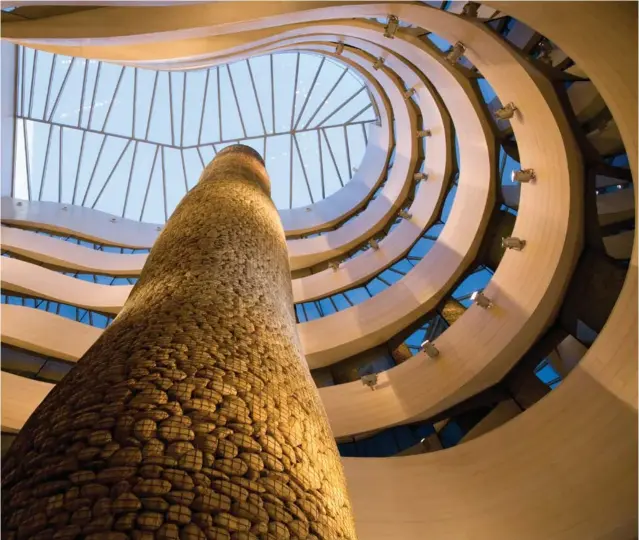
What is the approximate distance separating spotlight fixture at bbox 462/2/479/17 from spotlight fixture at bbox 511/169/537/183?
2.56 metres

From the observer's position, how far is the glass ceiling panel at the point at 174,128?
2027cm

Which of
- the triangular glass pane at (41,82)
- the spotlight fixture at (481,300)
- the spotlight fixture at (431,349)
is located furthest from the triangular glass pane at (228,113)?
the spotlight fixture at (481,300)

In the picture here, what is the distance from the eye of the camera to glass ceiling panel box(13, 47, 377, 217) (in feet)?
66.5

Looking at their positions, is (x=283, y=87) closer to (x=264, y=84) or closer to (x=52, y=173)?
(x=264, y=84)

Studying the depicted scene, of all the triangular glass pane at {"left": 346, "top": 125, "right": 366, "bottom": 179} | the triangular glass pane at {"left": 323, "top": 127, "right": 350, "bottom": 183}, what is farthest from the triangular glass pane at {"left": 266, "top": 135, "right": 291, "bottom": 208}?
the triangular glass pane at {"left": 346, "top": 125, "right": 366, "bottom": 179}

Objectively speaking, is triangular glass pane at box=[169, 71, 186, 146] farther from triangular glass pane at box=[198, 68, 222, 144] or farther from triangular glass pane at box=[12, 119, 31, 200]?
triangular glass pane at box=[12, 119, 31, 200]

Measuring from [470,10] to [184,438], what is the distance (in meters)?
7.71

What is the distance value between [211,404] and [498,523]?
535cm

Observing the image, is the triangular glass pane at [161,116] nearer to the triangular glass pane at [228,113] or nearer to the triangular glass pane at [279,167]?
the triangular glass pane at [228,113]

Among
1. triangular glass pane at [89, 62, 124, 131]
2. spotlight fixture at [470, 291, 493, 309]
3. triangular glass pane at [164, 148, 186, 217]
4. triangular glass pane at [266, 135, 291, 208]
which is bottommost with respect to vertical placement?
spotlight fixture at [470, 291, 493, 309]

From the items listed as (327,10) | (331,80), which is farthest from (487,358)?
(331,80)

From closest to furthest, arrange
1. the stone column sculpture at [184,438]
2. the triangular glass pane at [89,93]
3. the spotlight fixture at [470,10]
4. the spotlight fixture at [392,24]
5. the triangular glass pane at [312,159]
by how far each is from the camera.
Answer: the stone column sculpture at [184,438] < the spotlight fixture at [470,10] < the spotlight fixture at [392,24] < the triangular glass pane at [89,93] < the triangular glass pane at [312,159]

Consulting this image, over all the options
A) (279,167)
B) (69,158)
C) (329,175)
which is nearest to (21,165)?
(69,158)

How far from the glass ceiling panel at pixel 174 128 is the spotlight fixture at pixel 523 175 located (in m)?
13.0
